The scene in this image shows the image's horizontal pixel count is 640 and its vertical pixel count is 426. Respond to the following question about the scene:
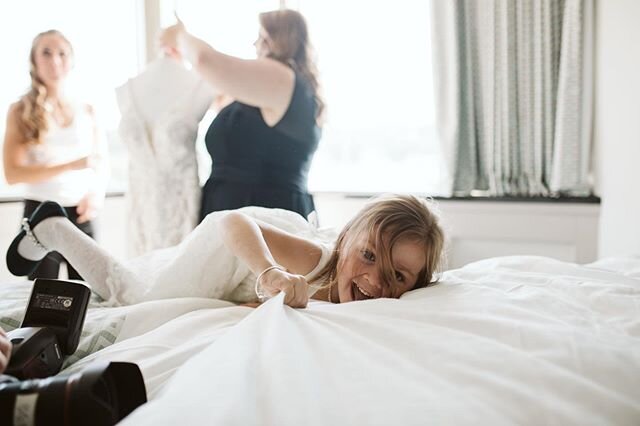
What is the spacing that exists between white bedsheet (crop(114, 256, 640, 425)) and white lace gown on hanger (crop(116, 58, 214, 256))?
3.56 ft

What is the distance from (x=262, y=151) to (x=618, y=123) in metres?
1.16

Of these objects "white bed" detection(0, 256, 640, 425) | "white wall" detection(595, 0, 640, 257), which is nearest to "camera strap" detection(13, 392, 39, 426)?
"white bed" detection(0, 256, 640, 425)

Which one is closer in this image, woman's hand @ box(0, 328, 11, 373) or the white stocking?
woman's hand @ box(0, 328, 11, 373)

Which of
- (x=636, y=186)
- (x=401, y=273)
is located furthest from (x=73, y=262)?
(x=636, y=186)

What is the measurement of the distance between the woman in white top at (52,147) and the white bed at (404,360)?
129 centimetres

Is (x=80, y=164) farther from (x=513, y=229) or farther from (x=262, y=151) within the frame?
(x=513, y=229)

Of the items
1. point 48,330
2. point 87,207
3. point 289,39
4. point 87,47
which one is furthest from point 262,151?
point 87,47

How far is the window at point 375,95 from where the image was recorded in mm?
2529

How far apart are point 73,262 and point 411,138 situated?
181 centimetres

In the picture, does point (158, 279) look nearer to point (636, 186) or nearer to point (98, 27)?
point (636, 186)

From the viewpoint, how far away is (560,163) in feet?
6.71

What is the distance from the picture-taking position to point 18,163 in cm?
201

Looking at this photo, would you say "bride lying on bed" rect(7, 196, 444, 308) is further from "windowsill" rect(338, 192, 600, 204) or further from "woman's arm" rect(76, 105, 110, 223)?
"windowsill" rect(338, 192, 600, 204)

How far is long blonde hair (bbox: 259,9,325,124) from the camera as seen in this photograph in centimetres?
164
